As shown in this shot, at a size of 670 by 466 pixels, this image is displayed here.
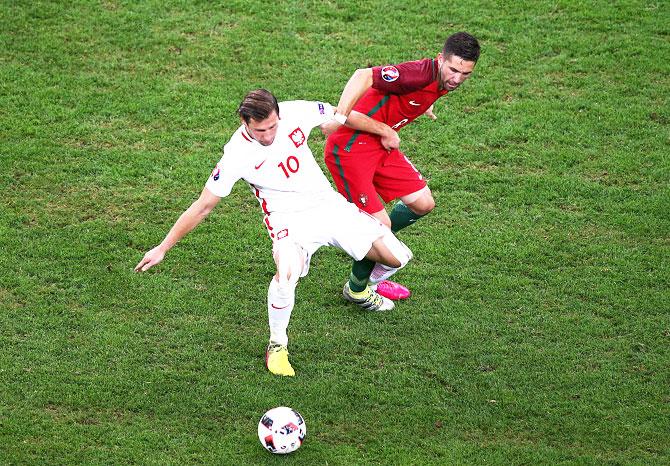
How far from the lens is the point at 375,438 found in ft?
23.8

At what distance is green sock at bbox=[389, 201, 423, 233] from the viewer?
8.95m

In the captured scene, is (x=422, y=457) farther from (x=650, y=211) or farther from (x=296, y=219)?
(x=650, y=211)

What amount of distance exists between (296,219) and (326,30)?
5.49 m

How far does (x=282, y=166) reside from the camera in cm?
768

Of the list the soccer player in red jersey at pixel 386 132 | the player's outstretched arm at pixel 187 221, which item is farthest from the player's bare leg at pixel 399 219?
the player's outstretched arm at pixel 187 221

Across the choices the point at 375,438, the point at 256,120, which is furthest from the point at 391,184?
the point at 375,438

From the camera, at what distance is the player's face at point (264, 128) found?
727 cm

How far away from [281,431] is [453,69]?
10.5 feet

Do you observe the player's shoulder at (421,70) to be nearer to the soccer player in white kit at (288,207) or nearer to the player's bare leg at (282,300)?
the soccer player in white kit at (288,207)

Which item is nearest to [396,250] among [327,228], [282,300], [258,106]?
[327,228]

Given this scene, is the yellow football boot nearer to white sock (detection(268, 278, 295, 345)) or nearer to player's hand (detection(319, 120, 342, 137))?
white sock (detection(268, 278, 295, 345))

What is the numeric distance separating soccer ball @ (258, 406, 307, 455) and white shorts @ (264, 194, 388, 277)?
4.30ft

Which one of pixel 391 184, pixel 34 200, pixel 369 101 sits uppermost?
pixel 369 101

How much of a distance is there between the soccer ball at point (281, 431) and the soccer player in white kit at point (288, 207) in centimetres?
88
